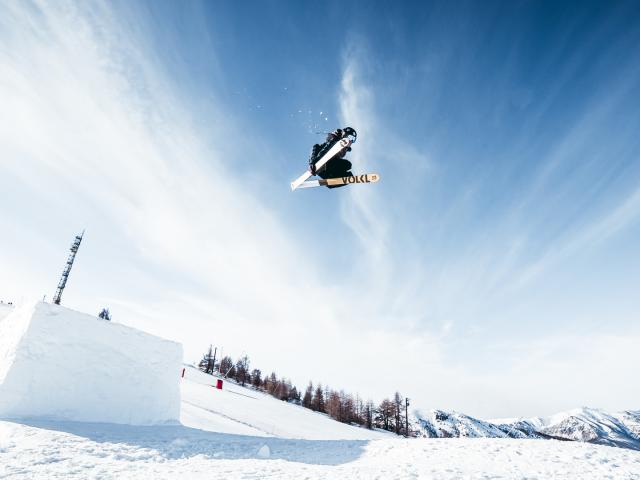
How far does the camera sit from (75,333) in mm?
10820

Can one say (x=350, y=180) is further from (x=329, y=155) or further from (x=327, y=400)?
(x=327, y=400)

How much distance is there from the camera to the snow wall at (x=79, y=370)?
966 centimetres

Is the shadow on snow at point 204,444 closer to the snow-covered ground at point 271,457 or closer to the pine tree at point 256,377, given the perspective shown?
the snow-covered ground at point 271,457

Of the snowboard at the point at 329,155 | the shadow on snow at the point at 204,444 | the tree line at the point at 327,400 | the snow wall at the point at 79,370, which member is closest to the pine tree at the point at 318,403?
the tree line at the point at 327,400

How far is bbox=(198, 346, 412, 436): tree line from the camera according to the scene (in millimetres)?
60812

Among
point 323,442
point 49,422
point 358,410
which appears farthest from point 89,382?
point 358,410

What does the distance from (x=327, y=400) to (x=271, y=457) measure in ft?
260

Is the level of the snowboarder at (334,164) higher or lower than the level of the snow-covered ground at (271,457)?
higher

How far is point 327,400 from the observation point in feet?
264

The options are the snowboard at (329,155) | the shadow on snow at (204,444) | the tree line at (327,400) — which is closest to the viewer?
the shadow on snow at (204,444)

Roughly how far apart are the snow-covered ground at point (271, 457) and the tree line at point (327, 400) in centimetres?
4862

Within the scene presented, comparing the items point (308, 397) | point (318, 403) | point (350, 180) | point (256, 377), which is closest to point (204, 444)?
point (350, 180)

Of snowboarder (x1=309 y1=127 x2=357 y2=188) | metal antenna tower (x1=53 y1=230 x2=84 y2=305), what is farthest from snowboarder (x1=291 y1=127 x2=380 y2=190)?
metal antenna tower (x1=53 y1=230 x2=84 y2=305)

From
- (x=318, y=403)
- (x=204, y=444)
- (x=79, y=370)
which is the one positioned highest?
(x=79, y=370)
